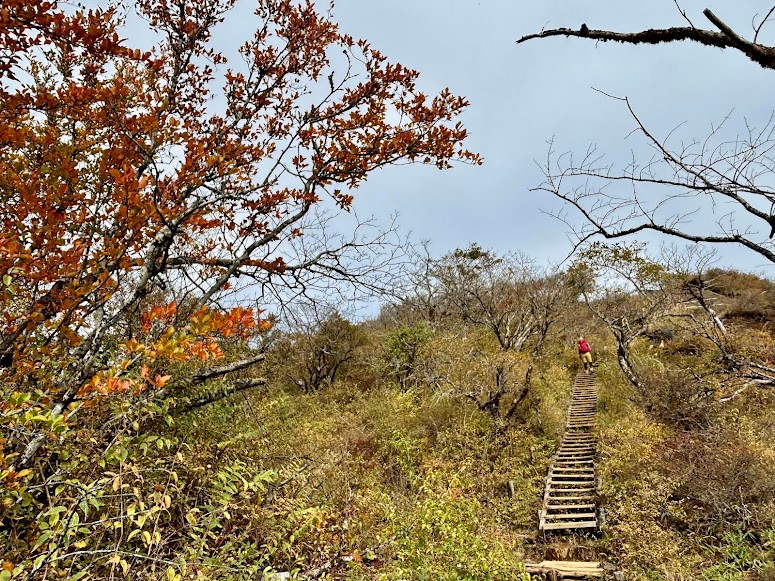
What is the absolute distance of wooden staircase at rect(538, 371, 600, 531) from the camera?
9.85 meters

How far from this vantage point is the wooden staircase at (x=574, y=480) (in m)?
9.85

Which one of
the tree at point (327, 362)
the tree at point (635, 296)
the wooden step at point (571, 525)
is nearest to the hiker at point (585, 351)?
the tree at point (635, 296)

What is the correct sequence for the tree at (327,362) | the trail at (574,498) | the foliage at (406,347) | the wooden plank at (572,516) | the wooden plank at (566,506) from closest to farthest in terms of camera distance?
the trail at (574,498)
the wooden plank at (572,516)
the wooden plank at (566,506)
the foliage at (406,347)
the tree at (327,362)

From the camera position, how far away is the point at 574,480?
11.8m

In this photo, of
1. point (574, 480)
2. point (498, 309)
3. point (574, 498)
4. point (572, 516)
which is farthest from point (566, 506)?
point (498, 309)

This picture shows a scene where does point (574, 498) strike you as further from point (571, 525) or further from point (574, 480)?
point (574, 480)

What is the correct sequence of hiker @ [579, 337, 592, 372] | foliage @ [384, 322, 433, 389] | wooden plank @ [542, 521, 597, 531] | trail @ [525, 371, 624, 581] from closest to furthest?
trail @ [525, 371, 624, 581] < wooden plank @ [542, 521, 597, 531] < foliage @ [384, 322, 433, 389] < hiker @ [579, 337, 592, 372]

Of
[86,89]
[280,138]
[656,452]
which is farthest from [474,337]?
[86,89]

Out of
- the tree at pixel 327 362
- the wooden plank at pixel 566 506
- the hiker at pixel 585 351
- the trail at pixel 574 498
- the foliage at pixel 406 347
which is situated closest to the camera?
the trail at pixel 574 498

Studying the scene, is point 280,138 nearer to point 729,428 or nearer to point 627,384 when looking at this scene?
point 729,428

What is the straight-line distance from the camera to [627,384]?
15.9 meters

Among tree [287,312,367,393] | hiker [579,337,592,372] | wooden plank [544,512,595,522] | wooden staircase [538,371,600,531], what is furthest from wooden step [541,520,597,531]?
tree [287,312,367,393]

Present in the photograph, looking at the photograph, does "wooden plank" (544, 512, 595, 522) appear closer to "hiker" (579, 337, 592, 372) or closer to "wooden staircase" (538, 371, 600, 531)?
"wooden staircase" (538, 371, 600, 531)

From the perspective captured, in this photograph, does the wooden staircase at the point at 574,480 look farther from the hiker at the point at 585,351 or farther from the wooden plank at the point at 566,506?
the hiker at the point at 585,351
